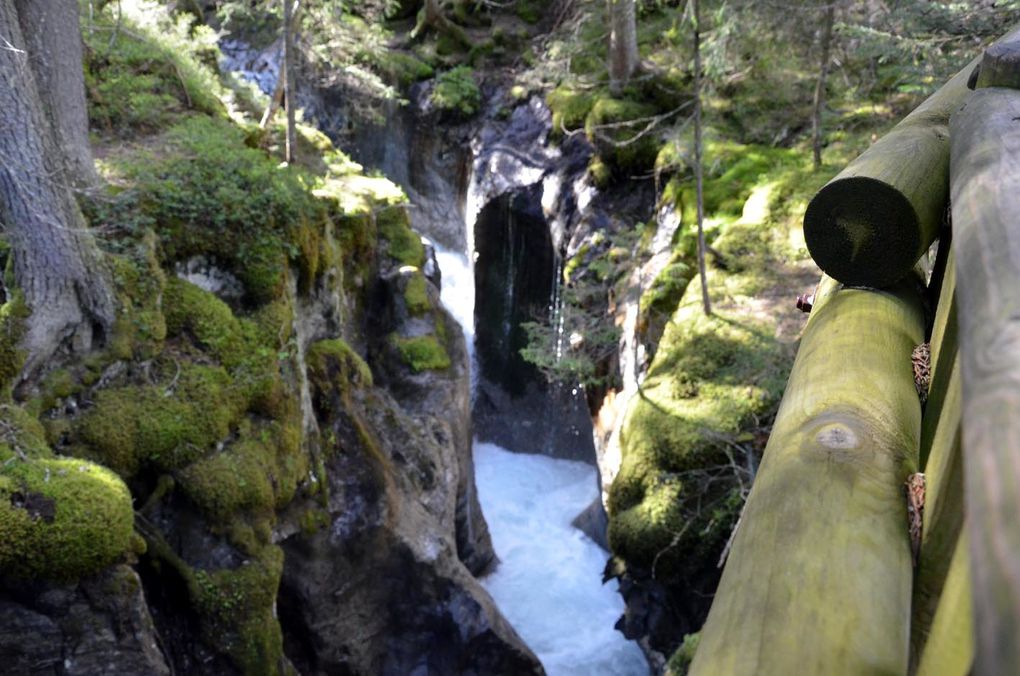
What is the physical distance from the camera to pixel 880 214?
1547mm

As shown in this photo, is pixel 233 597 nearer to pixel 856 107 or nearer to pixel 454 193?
pixel 856 107

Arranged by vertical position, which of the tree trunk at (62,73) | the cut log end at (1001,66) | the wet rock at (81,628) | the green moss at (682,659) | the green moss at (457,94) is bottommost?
the green moss at (682,659)

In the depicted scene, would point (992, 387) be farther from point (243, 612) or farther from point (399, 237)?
point (399, 237)

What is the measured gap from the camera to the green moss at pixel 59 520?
15.4 feet

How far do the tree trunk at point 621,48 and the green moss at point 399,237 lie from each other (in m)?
5.96

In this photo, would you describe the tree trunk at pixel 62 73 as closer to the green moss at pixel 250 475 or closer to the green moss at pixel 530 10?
the green moss at pixel 250 475

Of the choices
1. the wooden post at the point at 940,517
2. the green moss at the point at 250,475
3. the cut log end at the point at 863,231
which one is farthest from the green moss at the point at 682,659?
the wooden post at the point at 940,517

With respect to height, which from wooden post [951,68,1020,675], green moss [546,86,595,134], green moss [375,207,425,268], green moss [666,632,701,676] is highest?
green moss [546,86,595,134]

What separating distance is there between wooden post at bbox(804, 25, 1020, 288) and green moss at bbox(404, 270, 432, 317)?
10708 mm

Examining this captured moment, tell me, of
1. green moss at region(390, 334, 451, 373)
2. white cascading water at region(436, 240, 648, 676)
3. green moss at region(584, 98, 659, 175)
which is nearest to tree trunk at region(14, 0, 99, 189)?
green moss at region(390, 334, 451, 373)

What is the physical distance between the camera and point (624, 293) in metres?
12.9

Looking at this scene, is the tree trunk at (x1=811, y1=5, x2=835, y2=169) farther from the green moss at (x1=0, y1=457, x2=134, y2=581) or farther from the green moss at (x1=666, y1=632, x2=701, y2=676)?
the green moss at (x1=0, y1=457, x2=134, y2=581)

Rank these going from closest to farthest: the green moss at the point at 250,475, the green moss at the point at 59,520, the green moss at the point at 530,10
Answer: the green moss at the point at 59,520, the green moss at the point at 250,475, the green moss at the point at 530,10

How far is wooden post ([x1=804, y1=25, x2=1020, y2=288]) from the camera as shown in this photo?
1.54 metres
